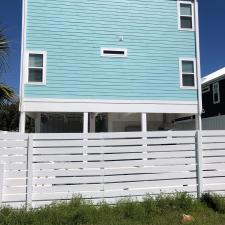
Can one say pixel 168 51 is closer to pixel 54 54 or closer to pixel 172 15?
pixel 172 15

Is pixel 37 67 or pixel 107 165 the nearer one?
pixel 107 165

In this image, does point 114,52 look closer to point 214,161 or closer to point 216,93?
point 214,161

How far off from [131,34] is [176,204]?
1084cm

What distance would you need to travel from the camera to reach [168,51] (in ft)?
58.1

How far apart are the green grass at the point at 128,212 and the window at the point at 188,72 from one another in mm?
9866

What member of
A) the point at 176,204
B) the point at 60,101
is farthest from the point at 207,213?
the point at 60,101

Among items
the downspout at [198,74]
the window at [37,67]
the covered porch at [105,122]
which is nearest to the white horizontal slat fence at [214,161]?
the downspout at [198,74]

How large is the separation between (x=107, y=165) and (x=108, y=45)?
976 cm

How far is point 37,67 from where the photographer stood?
54.2 ft

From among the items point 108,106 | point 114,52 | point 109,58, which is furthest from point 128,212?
point 114,52

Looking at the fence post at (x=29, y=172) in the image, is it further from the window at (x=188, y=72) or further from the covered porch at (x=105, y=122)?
the window at (x=188, y=72)

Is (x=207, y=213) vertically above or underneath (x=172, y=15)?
underneath

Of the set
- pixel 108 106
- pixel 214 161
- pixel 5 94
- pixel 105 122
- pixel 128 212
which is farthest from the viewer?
pixel 105 122

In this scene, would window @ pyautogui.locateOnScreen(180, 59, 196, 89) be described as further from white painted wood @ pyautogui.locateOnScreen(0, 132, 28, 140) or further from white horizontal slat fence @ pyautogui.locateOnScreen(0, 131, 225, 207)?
white painted wood @ pyautogui.locateOnScreen(0, 132, 28, 140)
